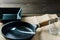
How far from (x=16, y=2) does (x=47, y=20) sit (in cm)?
134

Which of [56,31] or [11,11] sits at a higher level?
[11,11]

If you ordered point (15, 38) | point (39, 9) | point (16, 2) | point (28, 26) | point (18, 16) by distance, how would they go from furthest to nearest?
1. point (16, 2)
2. point (39, 9)
3. point (18, 16)
4. point (28, 26)
5. point (15, 38)

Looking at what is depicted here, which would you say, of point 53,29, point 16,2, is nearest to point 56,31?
point 53,29

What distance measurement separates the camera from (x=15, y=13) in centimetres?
116

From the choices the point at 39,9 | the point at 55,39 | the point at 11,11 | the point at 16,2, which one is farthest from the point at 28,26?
the point at 16,2

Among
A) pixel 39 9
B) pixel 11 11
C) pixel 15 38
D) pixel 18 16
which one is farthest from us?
pixel 39 9

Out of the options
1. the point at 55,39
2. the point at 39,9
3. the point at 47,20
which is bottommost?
the point at 55,39

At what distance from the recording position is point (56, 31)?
0.94m

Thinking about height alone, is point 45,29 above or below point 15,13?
below

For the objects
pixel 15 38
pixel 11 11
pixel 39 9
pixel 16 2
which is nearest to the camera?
pixel 15 38

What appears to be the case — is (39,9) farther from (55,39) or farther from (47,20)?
(55,39)

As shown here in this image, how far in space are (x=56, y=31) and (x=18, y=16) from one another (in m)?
0.33

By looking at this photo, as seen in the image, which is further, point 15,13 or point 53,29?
point 15,13

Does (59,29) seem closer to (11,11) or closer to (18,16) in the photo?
(18,16)
